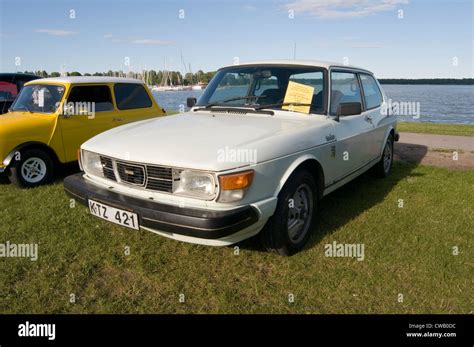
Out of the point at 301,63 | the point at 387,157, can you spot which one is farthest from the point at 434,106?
the point at 301,63

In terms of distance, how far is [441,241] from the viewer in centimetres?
360

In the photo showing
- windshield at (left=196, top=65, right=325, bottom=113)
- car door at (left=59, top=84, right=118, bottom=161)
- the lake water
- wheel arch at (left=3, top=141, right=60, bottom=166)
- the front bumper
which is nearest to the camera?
the front bumper

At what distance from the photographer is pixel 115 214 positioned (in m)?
2.90

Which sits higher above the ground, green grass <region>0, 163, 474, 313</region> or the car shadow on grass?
the car shadow on grass

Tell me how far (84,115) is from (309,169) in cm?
414

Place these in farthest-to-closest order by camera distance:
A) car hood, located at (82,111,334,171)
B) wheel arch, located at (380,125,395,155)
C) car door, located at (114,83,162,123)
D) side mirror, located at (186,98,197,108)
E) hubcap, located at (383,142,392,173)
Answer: car door, located at (114,83,162,123) < hubcap, located at (383,142,392,173) < wheel arch, located at (380,125,395,155) < side mirror, located at (186,98,197,108) < car hood, located at (82,111,334,171)

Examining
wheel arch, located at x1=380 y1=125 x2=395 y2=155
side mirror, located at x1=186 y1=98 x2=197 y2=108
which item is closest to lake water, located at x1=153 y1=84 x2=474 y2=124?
side mirror, located at x1=186 y1=98 x2=197 y2=108

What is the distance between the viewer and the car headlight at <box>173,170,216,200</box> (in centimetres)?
262

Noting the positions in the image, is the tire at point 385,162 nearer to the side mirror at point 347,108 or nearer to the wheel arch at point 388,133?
the wheel arch at point 388,133

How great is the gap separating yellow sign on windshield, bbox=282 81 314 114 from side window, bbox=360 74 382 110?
1.53 meters

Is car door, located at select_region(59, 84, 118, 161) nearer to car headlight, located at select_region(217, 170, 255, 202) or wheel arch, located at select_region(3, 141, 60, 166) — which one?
wheel arch, located at select_region(3, 141, 60, 166)

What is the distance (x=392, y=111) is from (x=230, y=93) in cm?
318

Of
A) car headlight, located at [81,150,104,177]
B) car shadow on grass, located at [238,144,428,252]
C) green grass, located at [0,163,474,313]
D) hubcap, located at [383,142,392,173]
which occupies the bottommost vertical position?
green grass, located at [0,163,474,313]
